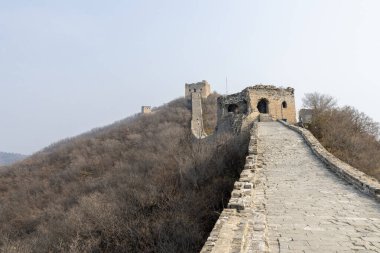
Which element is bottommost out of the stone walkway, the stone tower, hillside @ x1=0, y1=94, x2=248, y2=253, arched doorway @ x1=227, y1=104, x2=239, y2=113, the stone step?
hillside @ x1=0, y1=94, x2=248, y2=253

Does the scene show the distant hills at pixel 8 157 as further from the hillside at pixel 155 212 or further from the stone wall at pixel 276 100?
the stone wall at pixel 276 100

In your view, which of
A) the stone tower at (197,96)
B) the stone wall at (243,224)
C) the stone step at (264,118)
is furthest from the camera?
the stone tower at (197,96)

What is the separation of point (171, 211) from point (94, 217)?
4.51 meters

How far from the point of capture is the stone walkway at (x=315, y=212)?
5000 millimetres

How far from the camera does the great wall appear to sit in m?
4.95

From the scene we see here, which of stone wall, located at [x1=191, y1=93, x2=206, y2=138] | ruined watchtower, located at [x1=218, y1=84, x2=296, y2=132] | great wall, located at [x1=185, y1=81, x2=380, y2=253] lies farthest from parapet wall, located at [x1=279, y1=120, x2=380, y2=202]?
stone wall, located at [x1=191, y1=93, x2=206, y2=138]

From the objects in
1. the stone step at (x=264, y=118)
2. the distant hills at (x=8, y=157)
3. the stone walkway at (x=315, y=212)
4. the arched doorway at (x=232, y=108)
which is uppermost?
the arched doorway at (x=232, y=108)

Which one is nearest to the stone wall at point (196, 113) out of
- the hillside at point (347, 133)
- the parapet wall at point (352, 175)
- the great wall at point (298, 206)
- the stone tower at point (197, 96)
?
the stone tower at point (197, 96)

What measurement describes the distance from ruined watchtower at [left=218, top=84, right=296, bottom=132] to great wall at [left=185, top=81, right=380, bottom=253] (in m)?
10.0

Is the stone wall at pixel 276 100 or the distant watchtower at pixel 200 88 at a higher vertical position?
the distant watchtower at pixel 200 88

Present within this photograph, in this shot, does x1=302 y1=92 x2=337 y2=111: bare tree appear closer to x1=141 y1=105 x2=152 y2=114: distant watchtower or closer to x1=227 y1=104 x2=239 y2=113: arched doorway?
x1=227 y1=104 x2=239 y2=113: arched doorway

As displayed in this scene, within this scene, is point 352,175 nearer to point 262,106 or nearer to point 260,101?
point 260,101

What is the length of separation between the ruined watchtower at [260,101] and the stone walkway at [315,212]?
520 inches

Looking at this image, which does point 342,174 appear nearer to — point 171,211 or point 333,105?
point 171,211
